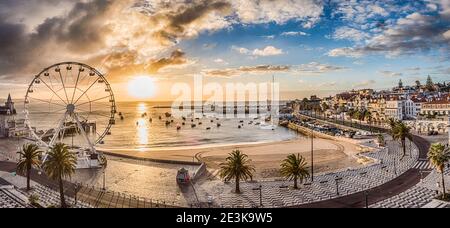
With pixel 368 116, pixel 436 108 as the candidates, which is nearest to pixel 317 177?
pixel 436 108

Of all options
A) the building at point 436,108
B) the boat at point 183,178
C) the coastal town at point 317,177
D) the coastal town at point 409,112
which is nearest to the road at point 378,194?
the coastal town at point 317,177

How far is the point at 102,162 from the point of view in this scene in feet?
102

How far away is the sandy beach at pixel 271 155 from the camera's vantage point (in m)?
30.8

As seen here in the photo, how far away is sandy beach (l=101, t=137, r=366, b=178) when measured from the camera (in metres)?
30.8

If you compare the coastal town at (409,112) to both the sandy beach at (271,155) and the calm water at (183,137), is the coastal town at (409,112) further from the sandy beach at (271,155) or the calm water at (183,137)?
the calm water at (183,137)

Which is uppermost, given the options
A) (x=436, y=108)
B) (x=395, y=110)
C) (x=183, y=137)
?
(x=436, y=108)

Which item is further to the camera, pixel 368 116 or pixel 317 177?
pixel 368 116

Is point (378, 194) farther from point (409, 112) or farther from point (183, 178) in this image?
point (409, 112)

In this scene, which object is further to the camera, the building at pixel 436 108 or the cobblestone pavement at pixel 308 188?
the building at pixel 436 108

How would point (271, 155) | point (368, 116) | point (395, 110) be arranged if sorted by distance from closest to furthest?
point (271, 155) → point (395, 110) → point (368, 116)

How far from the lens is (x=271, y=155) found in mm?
37719
